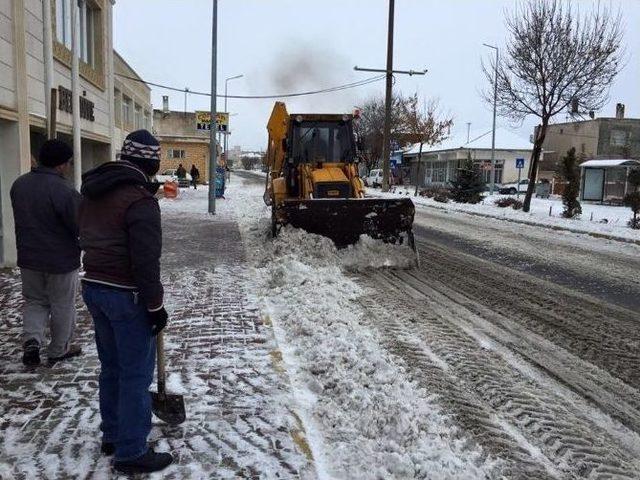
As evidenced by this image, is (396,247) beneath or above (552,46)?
beneath

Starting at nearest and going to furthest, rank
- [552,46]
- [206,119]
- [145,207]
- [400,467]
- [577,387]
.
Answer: [145,207], [400,467], [577,387], [552,46], [206,119]

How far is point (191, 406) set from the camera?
4020mm

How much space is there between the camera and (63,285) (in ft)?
15.6

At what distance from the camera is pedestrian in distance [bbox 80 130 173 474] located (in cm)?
301

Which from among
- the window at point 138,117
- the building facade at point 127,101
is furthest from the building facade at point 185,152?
the window at point 138,117

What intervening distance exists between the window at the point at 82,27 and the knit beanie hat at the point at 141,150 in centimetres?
952

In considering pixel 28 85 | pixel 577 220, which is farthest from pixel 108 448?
pixel 577 220

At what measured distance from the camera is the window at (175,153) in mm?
50219

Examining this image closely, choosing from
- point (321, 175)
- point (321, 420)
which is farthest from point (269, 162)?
point (321, 420)

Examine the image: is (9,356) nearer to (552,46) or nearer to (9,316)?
(9,316)

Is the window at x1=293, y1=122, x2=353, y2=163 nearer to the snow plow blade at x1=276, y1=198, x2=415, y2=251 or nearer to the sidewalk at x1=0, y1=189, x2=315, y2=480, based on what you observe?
the snow plow blade at x1=276, y1=198, x2=415, y2=251

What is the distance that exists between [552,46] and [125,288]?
69.8ft

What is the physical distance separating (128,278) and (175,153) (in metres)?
49.5

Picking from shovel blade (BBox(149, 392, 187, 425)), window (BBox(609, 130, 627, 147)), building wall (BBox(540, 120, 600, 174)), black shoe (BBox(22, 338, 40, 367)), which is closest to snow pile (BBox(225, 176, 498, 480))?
shovel blade (BBox(149, 392, 187, 425))
